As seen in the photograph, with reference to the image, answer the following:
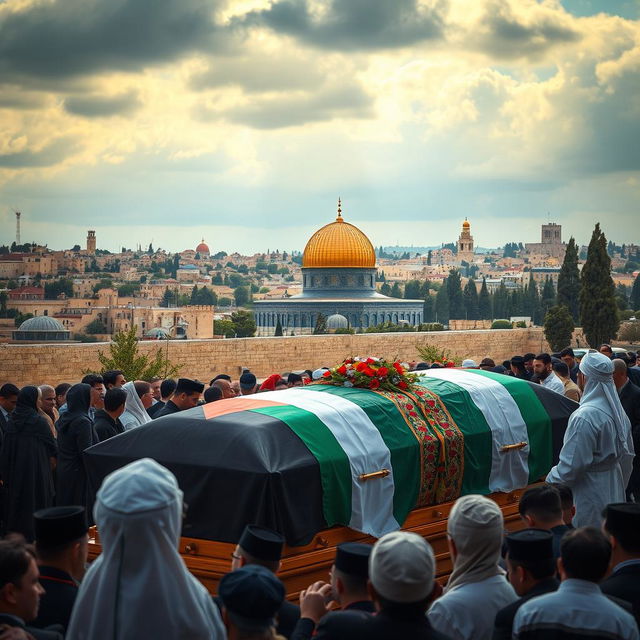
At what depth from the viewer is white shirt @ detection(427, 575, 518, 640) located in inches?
113

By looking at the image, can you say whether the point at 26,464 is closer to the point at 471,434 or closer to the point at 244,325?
the point at 471,434

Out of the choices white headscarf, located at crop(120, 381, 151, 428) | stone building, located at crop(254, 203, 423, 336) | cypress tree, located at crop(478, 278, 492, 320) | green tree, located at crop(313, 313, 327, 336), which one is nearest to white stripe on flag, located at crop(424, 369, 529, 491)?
white headscarf, located at crop(120, 381, 151, 428)

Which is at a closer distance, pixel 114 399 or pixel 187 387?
pixel 114 399

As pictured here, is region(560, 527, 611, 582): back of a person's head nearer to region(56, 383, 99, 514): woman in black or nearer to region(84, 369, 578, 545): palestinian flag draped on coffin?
region(84, 369, 578, 545): palestinian flag draped on coffin

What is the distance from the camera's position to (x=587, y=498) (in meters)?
4.82

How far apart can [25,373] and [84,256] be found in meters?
138

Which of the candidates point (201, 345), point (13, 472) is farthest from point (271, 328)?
point (13, 472)

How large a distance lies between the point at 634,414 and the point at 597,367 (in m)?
1.05

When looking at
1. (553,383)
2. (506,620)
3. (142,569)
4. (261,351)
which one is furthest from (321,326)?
(142,569)

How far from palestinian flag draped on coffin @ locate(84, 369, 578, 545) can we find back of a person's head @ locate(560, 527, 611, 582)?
175 cm

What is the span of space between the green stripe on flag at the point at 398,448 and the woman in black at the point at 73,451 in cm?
148

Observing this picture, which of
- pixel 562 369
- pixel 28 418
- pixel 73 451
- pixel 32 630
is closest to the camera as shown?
pixel 32 630

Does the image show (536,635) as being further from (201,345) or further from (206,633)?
(201,345)

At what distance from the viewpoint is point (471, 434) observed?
17.9 feet
